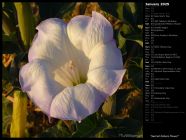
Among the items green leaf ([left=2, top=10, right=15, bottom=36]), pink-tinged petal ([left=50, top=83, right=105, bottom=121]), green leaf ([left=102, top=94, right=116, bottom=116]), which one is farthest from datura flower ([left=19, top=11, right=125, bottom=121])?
green leaf ([left=2, top=10, right=15, bottom=36])

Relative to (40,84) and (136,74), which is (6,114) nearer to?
(40,84)

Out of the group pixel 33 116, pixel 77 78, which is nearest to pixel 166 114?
pixel 77 78

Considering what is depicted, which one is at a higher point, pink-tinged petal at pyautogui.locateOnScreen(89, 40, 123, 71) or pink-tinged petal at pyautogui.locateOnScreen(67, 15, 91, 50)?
pink-tinged petal at pyautogui.locateOnScreen(67, 15, 91, 50)

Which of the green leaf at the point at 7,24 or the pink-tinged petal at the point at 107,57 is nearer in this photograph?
the pink-tinged petal at the point at 107,57

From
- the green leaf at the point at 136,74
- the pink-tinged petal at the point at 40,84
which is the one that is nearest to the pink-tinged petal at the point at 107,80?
the pink-tinged petal at the point at 40,84

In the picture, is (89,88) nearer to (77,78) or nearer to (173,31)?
(77,78)

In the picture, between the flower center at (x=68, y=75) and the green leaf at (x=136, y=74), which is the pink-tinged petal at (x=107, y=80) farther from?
the green leaf at (x=136, y=74)

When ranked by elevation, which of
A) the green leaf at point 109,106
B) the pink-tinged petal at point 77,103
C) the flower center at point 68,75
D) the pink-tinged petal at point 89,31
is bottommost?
the green leaf at point 109,106

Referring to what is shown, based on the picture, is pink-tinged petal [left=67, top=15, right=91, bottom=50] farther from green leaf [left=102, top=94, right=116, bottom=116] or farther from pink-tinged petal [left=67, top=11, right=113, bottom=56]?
green leaf [left=102, top=94, right=116, bottom=116]
